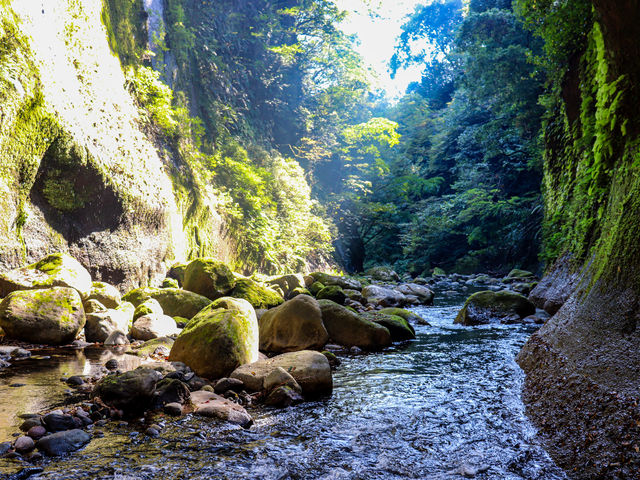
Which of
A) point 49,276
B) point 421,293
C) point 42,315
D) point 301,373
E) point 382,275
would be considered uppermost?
point 49,276

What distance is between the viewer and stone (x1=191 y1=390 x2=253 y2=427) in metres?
3.28

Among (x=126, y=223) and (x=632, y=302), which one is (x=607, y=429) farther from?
(x=126, y=223)

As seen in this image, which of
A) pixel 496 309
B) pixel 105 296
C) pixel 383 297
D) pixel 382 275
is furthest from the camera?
pixel 382 275

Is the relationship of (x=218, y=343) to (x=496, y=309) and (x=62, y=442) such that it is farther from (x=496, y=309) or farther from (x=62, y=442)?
(x=496, y=309)

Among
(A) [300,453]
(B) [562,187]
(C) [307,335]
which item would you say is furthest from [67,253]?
(B) [562,187]

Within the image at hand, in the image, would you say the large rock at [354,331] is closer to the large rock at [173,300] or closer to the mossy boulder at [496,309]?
the mossy boulder at [496,309]

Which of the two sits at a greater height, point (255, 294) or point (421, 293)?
point (255, 294)

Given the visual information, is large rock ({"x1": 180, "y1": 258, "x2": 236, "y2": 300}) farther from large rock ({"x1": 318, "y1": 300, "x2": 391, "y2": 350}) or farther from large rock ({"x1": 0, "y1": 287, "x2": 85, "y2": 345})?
large rock ({"x1": 0, "y1": 287, "x2": 85, "y2": 345})

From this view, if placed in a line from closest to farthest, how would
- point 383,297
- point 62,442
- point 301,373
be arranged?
point 62,442
point 301,373
point 383,297

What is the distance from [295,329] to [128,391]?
9.58ft

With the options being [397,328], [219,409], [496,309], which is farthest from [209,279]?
[496,309]

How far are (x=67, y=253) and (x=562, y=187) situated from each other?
35.3 ft

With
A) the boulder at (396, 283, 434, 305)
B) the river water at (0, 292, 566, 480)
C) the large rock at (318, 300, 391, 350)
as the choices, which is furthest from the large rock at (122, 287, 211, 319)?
the boulder at (396, 283, 434, 305)

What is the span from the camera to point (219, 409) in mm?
3377
